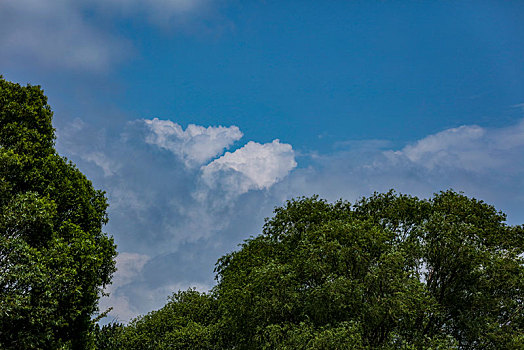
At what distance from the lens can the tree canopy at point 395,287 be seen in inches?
918

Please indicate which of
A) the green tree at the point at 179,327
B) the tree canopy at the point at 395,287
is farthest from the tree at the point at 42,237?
the green tree at the point at 179,327

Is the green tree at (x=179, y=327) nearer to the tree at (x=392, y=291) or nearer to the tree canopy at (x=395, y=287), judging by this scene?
the tree canopy at (x=395, y=287)

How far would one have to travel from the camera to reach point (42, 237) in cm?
2234

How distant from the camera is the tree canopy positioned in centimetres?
2333

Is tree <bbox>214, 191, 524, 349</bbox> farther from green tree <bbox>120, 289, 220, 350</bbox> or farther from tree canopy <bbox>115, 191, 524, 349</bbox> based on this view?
green tree <bbox>120, 289, 220, 350</bbox>

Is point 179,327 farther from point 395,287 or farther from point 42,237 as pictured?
point 395,287

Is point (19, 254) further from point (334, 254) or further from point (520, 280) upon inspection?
point (520, 280)

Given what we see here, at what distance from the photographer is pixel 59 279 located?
2075cm

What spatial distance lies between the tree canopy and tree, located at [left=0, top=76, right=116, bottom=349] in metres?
10.3

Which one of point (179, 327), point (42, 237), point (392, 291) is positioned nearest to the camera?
point (42, 237)

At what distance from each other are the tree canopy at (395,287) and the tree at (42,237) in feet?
33.7

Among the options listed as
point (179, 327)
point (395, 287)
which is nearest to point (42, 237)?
point (395, 287)

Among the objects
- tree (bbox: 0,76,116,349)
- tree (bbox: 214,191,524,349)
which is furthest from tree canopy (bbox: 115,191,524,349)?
tree (bbox: 0,76,116,349)

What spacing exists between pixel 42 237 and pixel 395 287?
1887 cm
